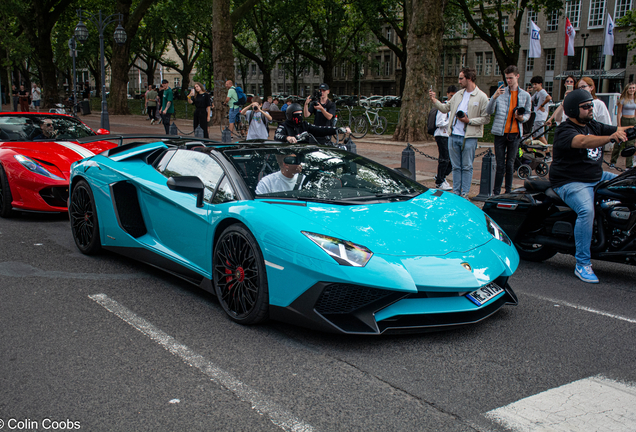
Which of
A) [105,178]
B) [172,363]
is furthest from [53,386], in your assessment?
[105,178]

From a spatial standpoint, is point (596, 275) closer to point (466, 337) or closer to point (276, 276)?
point (466, 337)

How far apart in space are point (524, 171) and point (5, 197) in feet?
30.4

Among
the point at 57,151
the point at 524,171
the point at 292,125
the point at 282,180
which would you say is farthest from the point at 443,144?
the point at 282,180

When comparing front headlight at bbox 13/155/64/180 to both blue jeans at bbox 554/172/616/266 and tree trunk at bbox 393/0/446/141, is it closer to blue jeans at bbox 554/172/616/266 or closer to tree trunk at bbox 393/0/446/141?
blue jeans at bbox 554/172/616/266

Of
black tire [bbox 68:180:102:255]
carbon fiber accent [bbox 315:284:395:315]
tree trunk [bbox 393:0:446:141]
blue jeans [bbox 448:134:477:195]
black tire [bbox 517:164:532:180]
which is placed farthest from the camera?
tree trunk [bbox 393:0:446:141]

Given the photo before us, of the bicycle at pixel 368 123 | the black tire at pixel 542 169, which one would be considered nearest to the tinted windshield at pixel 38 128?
the black tire at pixel 542 169

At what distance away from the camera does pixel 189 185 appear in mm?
4371

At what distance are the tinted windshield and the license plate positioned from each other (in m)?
7.17

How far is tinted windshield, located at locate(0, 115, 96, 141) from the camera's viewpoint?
891cm

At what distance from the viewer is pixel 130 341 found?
149 inches

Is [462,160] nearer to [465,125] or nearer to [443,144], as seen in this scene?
[465,125]

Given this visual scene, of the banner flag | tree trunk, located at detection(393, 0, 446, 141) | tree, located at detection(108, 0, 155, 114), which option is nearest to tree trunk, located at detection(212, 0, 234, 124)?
tree, located at detection(108, 0, 155, 114)

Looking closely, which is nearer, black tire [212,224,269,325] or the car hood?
the car hood

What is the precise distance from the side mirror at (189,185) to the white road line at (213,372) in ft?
3.14
